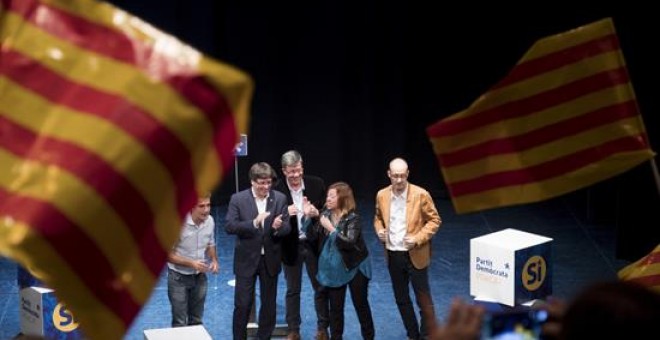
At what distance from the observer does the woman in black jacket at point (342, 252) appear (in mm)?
9852

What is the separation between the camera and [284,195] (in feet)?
33.3

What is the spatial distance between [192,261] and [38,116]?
19.2ft

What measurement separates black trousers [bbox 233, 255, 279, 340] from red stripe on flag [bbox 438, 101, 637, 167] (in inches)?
193

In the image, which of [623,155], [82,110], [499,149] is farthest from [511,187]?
[82,110]

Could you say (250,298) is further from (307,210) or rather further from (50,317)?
(50,317)

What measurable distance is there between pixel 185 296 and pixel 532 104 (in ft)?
16.9

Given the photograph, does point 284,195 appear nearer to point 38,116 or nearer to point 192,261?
point 192,261

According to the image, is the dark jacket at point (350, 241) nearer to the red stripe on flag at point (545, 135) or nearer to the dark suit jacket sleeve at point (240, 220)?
the dark suit jacket sleeve at point (240, 220)

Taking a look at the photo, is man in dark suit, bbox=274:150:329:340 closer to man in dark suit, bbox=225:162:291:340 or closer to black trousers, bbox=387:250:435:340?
man in dark suit, bbox=225:162:291:340

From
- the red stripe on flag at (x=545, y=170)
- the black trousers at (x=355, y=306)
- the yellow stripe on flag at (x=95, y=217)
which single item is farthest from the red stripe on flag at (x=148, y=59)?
the black trousers at (x=355, y=306)

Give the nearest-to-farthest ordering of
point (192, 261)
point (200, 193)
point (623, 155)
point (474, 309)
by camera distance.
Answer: point (474, 309), point (200, 193), point (623, 155), point (192, 261)

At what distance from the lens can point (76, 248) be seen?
3488 millimetres

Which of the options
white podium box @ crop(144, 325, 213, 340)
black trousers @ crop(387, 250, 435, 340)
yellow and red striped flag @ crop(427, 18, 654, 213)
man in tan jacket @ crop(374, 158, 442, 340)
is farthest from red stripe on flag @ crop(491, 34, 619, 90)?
black trousers @ crop(387, 250, 435, 340)

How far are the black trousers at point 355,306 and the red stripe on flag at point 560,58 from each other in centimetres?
494
